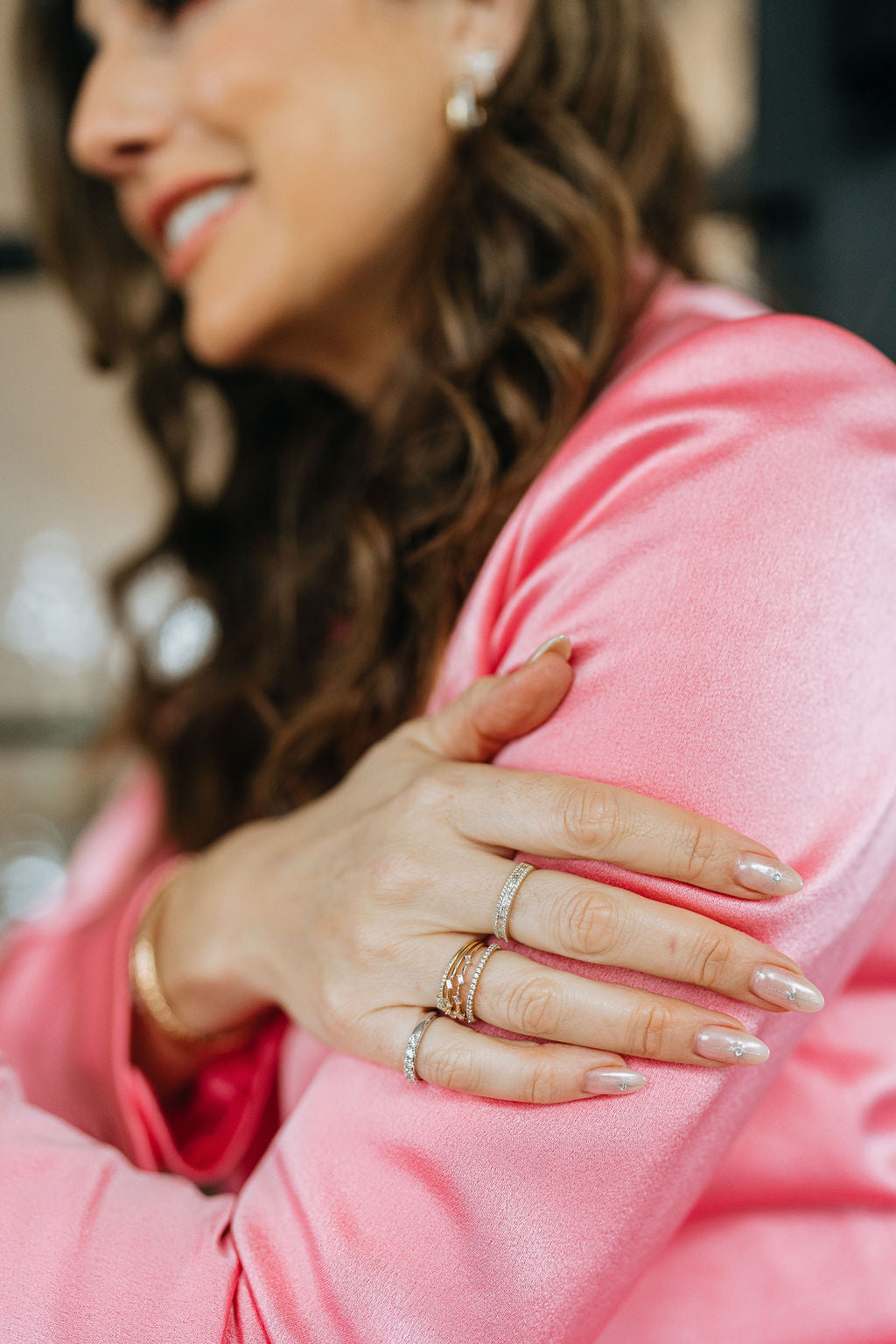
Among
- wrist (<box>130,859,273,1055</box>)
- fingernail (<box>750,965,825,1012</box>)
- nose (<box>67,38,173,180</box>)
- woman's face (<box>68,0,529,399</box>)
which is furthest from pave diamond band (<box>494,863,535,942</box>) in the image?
nose (<box>67,38,173,180</box>)

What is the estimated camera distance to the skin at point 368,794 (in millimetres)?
435

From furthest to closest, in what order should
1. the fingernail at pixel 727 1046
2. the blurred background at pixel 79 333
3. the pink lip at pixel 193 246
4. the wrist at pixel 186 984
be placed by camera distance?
the blurred background at pixel 79 333 → the pink lip at pixel 193 246 → the wrist at pixel 186 984 → the fingernail at pixel 727 1046

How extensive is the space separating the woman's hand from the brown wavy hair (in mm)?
205

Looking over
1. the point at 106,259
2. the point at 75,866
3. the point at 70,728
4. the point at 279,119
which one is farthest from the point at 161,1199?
the point at 70,728

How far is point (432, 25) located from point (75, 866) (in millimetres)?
868

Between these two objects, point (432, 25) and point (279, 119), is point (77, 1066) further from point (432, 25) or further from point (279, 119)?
point (432, 25)

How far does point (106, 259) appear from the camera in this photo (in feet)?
3.89

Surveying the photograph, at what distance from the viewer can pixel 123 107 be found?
2.77 ft

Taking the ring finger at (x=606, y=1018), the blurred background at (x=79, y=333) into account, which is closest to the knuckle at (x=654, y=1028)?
the ring finger at (x=606, y=1018)

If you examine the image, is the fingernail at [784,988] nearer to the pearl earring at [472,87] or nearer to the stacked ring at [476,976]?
the stacked ring at [476,976]

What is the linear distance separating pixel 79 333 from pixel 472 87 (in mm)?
760

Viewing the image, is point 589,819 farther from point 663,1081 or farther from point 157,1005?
point 157,1005

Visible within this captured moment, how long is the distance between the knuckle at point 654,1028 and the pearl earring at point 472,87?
66 centimetres

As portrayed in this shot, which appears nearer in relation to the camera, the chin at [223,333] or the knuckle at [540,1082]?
the knuckle at [540,1082]
